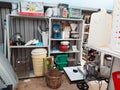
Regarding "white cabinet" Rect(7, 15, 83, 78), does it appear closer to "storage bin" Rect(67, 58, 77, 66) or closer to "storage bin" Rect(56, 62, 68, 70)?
"storage bin" Rect(67, 58, 77, 66)

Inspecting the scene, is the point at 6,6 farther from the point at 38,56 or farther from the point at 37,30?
the point at 38,56

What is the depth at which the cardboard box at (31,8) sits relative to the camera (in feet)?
8.75

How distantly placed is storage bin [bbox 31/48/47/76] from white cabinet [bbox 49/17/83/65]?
11.7 inches

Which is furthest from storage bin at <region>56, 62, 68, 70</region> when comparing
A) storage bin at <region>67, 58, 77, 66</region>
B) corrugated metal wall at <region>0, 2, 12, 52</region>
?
corrugated metal wall at <region>0, 2, 12, 52</region>

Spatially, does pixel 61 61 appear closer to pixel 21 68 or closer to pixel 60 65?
pixel 60 65

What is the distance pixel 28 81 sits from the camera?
8.97ft

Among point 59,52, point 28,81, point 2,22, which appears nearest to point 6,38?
point 2,22

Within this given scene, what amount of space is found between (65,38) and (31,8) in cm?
113

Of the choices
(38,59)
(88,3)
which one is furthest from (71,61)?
(88,3)

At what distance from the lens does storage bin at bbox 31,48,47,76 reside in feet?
9.18

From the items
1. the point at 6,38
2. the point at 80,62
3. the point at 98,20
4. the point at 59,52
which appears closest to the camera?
the point at 98,20

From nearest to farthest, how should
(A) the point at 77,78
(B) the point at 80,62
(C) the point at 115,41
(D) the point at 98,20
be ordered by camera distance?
(C) the point at 115,41 → (D) the point at 98,20 → (A) the point at 77,78 → (B) the point at 80,62

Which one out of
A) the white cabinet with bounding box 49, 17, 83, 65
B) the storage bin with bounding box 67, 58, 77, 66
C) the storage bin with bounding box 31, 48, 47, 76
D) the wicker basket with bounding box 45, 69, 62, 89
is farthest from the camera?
the storage bin with bounding box 67, 58, 77, 66

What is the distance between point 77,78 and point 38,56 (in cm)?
101
